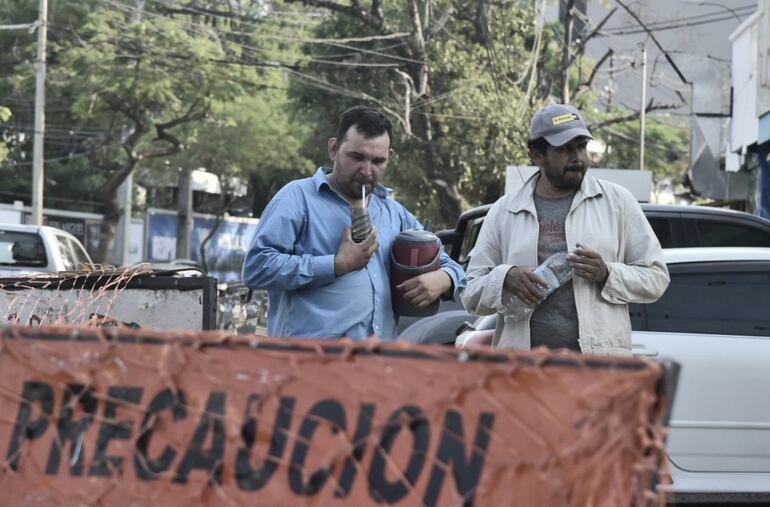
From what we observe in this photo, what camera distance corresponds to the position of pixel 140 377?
234cm

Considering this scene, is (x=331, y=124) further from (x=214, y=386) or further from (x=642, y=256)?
(x=214, y=386)

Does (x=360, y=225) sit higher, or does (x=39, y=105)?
(x=39, y=105)

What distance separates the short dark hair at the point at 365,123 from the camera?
152 inches

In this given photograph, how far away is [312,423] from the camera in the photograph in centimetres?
225

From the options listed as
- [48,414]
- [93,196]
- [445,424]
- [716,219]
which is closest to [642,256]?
[445,424]

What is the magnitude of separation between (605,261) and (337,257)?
965mm

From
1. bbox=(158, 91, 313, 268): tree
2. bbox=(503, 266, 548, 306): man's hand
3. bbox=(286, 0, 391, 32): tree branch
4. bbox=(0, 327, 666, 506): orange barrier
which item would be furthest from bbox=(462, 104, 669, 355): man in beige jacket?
bbox=(158, 91, 313, 268): tree

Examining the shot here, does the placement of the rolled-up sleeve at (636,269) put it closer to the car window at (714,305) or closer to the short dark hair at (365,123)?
the short dark hair at (365,123)

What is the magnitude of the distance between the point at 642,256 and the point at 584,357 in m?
2.17

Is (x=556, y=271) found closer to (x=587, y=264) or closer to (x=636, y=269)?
(x=587, y=264)

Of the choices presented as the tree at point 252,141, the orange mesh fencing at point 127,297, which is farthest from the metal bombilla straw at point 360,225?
the tree at point 252,141

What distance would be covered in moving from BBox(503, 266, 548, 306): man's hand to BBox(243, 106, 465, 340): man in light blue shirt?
207mm

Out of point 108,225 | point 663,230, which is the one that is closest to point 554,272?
point 663,230

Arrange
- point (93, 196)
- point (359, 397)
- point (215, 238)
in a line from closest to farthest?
point (359, 397)
point (93, 196)
point (215, 238)
